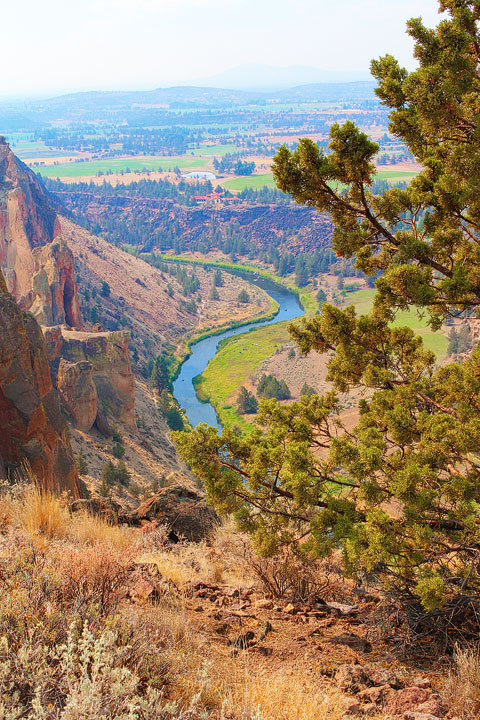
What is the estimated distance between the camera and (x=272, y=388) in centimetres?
6184

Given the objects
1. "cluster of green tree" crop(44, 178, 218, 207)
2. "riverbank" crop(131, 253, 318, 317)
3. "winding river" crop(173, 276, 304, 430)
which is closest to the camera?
"winding river" crop(173, 276, 304, 430)

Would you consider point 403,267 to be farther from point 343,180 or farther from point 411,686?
point 411,686

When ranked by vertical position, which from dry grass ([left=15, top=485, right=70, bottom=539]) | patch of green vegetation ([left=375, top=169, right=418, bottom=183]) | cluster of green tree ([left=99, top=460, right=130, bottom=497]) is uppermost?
patch of green vegetation ([left=375, top=169, right=418, bottom=183])

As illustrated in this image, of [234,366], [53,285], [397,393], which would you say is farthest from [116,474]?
[234,366]

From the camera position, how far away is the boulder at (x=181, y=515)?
10.3m

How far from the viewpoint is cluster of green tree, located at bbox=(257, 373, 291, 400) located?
6162cm

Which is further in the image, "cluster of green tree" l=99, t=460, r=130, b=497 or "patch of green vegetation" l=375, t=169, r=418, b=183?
"patch of green vegetation" l=375, t=169, r=418, b=183

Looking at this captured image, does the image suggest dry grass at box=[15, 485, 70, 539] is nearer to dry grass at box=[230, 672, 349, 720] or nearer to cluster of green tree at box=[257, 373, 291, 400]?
dry grass at box=[230, 672, 349, 720]

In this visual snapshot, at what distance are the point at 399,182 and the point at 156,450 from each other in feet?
456

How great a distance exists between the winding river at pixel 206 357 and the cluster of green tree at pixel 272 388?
20.3ft

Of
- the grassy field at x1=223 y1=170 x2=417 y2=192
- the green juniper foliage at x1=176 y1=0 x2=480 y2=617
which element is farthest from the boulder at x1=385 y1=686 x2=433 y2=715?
the grassy field at x1=223 y1=170 x2=417 y2=192

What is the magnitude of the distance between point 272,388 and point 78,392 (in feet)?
98.9

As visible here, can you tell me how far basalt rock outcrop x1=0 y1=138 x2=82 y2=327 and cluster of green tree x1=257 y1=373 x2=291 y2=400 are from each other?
21588 millimetres

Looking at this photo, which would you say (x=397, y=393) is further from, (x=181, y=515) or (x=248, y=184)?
(x=248, y=184)
